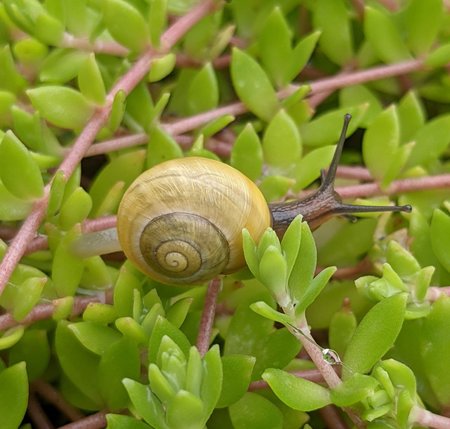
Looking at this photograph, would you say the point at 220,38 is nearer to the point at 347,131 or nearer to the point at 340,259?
the point at 347,131

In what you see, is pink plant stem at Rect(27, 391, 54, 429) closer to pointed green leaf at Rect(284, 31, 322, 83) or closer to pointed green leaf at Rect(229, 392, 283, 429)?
pointed green leaf at Rect(229, 392, 283, 429)

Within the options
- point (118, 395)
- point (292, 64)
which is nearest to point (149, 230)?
point (118, 395)

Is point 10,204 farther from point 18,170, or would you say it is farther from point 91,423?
point 91,423

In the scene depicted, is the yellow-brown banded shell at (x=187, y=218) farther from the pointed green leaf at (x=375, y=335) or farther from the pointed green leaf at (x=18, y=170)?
the pointed green leaf at (x=375, y=335)

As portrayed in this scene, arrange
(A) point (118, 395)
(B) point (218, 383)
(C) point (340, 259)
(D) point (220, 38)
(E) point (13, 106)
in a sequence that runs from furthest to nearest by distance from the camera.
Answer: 1. (D) point (220, 38)
2. (C) point (340, 259)
3. (E) point (13, 106)
4. (A) point (118, 395)
5. (B) point (218, 383)

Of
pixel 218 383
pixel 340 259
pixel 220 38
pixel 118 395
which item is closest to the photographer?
pixel 218 383

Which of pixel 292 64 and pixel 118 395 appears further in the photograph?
pixel 292 64

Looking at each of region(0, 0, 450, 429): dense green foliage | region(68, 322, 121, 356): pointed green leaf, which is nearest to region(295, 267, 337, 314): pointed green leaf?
region(0, 0, 450, 429): dense green foliage
